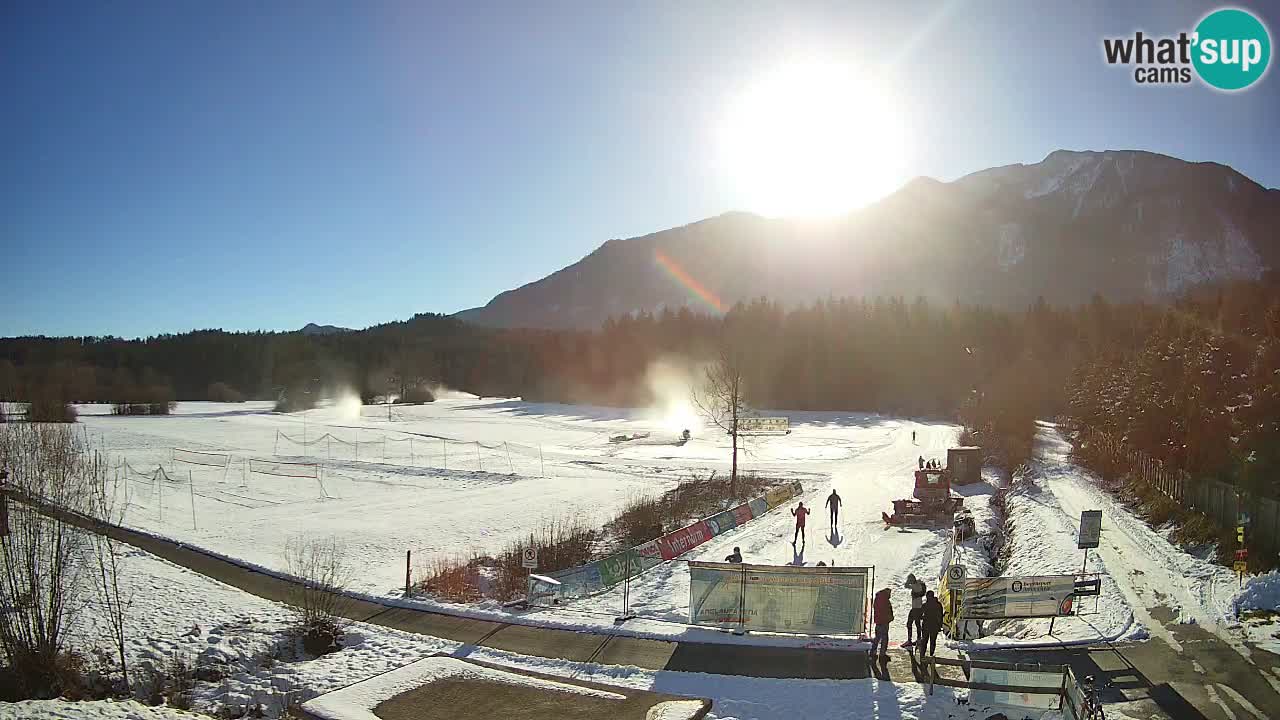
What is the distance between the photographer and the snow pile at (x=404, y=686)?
13.2 metres

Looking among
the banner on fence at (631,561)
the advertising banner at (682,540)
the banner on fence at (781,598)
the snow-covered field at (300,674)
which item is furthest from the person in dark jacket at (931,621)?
the advertising banner at (682,540)

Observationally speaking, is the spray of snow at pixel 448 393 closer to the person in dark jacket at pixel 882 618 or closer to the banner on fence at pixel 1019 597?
the banner on fence at pixel 1019 597

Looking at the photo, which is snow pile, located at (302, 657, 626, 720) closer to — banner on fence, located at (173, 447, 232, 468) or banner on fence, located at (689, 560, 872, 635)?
banner on fence, located at (689, 560, 872, 635)

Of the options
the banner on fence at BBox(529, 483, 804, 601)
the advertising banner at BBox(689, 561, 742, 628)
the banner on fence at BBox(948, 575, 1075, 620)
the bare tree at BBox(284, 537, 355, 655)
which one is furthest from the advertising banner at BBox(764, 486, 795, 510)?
the bare tree at BBox(284, 537, 355, 655)

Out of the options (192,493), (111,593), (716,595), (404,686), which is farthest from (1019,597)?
(192,493)

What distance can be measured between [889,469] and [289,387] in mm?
110507

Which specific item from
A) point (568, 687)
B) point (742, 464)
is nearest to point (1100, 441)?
point (742, 464)

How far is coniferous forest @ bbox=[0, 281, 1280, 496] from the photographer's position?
28.6m

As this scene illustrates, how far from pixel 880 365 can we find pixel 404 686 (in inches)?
4350

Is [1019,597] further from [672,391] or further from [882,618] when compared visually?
[672,391]

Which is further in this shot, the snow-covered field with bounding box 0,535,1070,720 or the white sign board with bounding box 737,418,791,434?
the white sign board with bounding box 737,418,791,434

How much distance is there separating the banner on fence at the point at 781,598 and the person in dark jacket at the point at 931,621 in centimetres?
200

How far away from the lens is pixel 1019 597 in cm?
1789

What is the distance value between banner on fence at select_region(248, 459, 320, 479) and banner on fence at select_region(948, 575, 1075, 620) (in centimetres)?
4010
